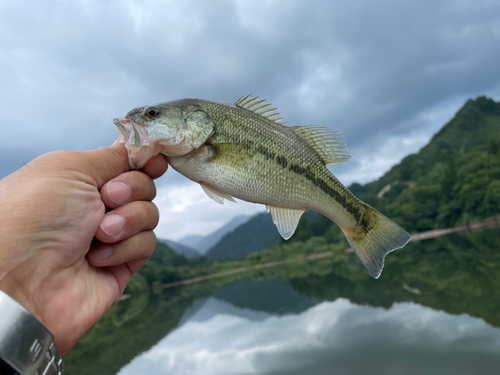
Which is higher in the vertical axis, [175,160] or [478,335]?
[175,160]

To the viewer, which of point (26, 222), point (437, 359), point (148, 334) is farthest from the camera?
point (148, 334)

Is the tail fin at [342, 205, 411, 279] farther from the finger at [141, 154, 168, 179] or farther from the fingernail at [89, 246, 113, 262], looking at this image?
the fingernail at [89, 246, 113, 262]

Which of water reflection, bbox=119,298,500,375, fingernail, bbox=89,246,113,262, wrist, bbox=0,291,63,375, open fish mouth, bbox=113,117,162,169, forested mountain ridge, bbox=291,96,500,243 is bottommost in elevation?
water reflection, bbox=119,298,500,375

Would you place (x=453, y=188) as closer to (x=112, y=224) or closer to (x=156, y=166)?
(x=156, y=166)

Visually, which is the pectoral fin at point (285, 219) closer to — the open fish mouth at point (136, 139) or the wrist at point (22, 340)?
the open fish mouth at point (136, 139)

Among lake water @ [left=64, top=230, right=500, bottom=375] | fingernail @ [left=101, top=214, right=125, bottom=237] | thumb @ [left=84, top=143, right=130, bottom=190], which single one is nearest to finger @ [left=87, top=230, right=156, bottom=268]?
fingernail @ [left=101, top=214, right=125, bottom=237]

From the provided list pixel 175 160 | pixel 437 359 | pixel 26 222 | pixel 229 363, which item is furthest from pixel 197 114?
pixel 229 363

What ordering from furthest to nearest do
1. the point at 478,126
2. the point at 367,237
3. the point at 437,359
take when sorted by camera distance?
the point at 478,126
the point at 437,359
the point at 367,237

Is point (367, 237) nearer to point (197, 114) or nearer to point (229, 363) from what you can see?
point (197, 114)
